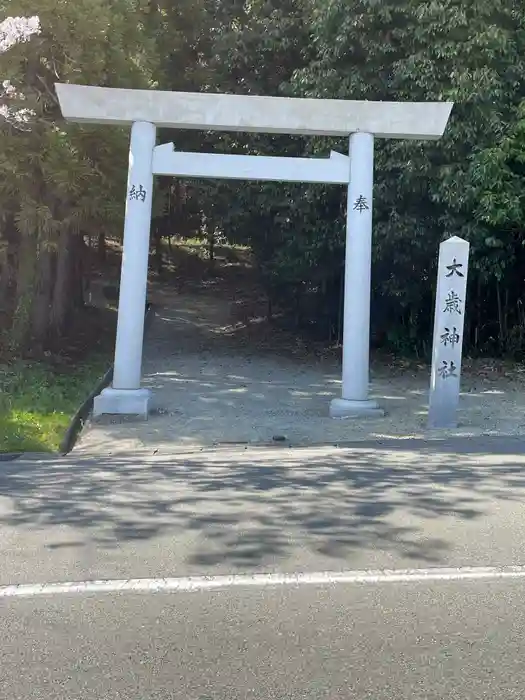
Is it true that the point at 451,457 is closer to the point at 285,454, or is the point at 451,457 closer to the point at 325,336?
the point at 285,454

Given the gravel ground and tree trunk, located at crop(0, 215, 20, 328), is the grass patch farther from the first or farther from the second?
tree trunk, located at crop(0, 215, 20, 328)

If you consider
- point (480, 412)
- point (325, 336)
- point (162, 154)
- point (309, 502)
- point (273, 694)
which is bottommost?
point (273, 694)

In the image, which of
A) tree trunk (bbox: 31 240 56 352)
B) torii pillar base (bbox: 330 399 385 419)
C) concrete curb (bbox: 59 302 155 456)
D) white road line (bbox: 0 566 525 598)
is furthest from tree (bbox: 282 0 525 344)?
white road line (bbox: 0 566 525 598)

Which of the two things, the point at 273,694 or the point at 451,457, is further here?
the point at 451,457

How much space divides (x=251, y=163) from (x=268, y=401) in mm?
3779

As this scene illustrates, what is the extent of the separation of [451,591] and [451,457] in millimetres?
3808

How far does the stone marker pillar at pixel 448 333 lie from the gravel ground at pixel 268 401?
0.33 meters

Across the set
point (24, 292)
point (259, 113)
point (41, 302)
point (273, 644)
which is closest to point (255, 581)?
point (273, 644)

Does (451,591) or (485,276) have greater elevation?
(485,276)

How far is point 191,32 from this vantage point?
18281mm

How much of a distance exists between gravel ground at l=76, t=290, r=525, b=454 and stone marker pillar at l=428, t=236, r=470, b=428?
1.09 feet

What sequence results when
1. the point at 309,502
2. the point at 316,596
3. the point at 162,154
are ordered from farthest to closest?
the point at 162,154
the point at 309,502
the point at 316,596

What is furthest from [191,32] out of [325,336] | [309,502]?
[309,502]

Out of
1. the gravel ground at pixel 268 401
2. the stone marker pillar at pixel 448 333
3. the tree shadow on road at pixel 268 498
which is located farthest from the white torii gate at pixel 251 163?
the tree shadow on road at pixel 268 498
